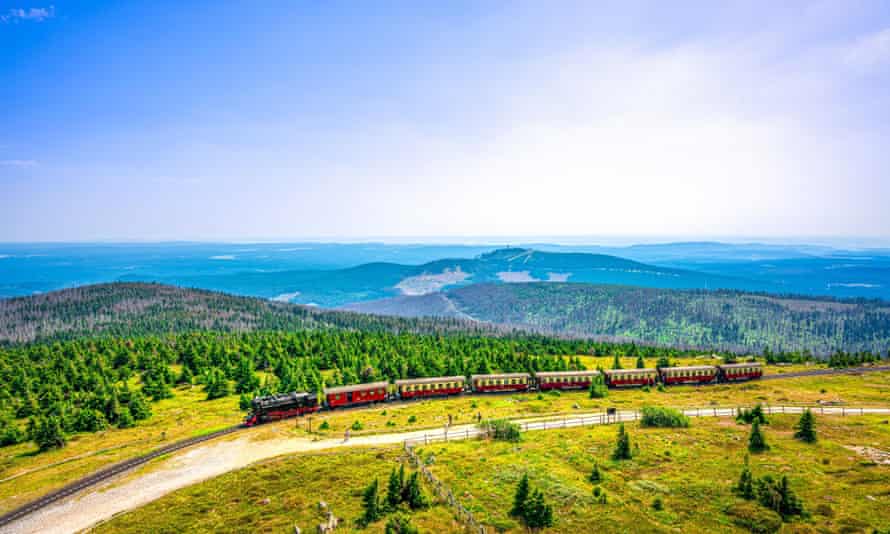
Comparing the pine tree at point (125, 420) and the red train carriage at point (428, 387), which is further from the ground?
the red train carriage at point (428, 387)

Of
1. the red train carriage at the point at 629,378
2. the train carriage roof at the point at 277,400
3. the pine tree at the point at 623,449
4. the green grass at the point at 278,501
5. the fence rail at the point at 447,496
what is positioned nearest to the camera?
the fence rail at the point at 447,496

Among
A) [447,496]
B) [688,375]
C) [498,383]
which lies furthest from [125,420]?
[688,375]

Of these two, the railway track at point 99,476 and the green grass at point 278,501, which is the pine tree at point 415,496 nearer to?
the green grass at point 278,501

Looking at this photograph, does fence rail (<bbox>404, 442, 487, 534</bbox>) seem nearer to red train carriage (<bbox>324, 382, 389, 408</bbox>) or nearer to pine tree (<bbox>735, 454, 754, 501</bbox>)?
pine tree (<bbox>735, 454, 754, 501</bbox>)

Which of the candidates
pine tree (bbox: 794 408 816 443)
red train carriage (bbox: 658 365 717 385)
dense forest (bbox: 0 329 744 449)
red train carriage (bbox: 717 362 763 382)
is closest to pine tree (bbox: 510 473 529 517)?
pine tree (bbox: 794 408 816 443)

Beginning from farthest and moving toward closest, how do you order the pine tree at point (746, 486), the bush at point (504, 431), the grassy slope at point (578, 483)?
1. the bush at point (504, 431)
2. the pine tree at point (746, 486)
3. the grassy slope at point (578, 483)

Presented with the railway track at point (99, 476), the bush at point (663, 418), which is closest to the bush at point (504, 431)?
the bush at point (663, 418)
